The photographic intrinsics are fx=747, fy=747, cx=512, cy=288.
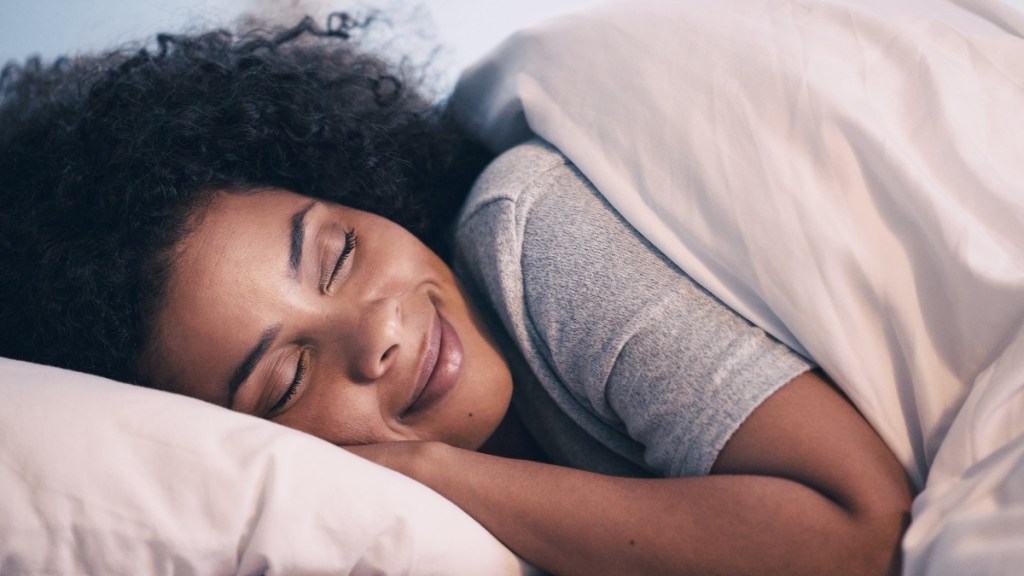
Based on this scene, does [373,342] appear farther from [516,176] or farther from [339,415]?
[516,176]

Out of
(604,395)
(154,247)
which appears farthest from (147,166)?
(604,395)

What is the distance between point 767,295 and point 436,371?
0.38 meters

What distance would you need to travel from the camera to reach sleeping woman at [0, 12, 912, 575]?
72cm

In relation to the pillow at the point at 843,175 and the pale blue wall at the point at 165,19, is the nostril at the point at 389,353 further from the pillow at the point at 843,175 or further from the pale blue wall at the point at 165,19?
the pale blue wall at the point at 165,19

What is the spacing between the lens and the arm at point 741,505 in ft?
2.25

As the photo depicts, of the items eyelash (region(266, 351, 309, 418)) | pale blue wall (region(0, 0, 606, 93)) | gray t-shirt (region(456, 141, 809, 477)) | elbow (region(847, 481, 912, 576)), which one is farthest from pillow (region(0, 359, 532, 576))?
pale blue wall (region(0, 0, 606, 93))

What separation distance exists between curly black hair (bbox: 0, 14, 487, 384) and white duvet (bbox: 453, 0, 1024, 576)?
14.0 inches

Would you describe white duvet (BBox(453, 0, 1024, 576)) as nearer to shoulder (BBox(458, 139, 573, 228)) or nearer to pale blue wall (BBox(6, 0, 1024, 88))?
shoulder (BBox(458, 139, 573, 228))

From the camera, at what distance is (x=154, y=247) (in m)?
0.85

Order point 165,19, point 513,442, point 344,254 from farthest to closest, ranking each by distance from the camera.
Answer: point 165,19
point 513,442
point 344,254

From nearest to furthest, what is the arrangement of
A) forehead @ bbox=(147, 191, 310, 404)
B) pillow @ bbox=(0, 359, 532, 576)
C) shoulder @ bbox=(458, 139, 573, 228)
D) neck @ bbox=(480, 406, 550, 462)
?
pillow @ bbox=(0, 359, 532, 576) < forehead @ bbox=(147, 191, 310, 404) < shoulder @ bbox=(458, 139, 573, 228) < neck @ bbox=(480, 406, 550, 462)

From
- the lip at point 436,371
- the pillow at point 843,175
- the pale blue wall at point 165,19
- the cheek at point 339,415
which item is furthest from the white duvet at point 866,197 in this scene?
the pale blue wall at point 165,19

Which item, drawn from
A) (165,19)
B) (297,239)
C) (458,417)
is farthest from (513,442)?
(165,19)

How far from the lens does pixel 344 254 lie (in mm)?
889
